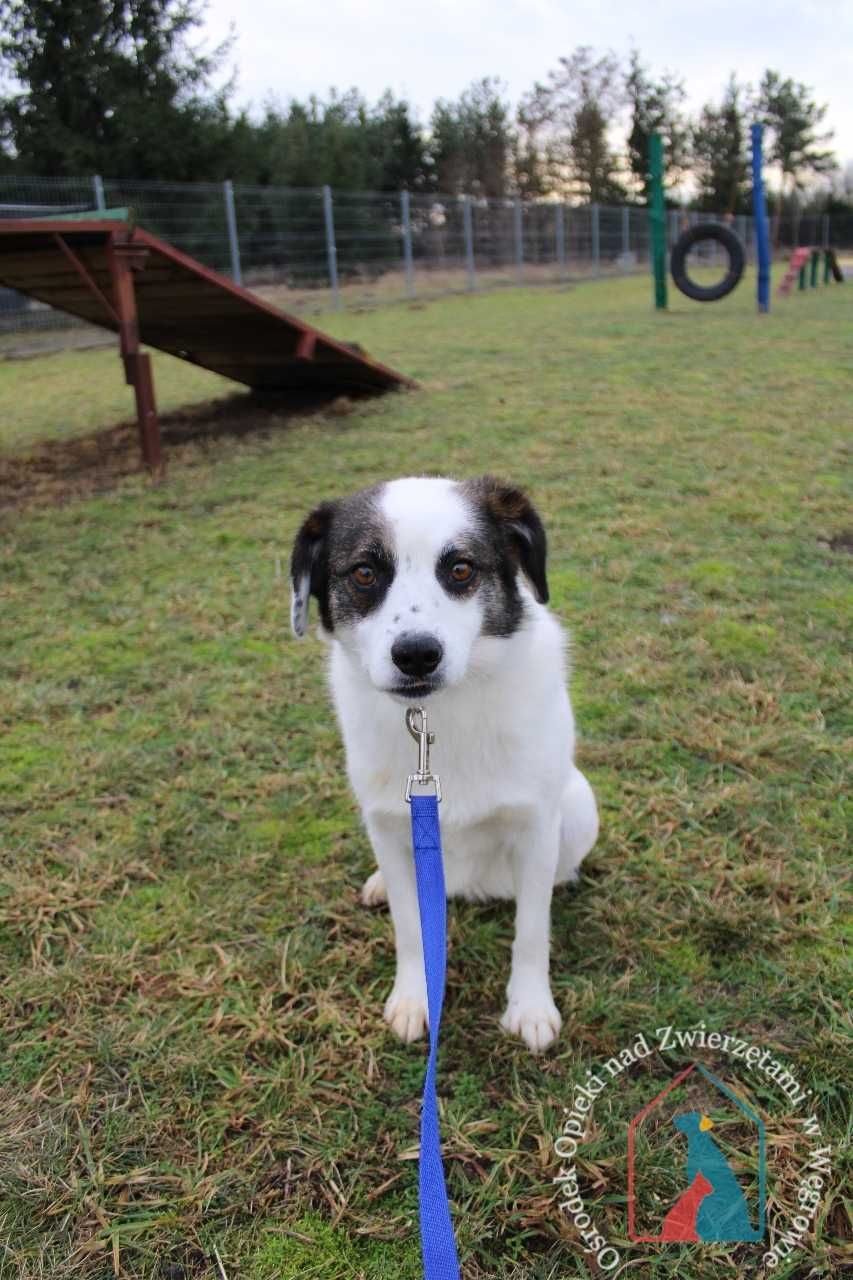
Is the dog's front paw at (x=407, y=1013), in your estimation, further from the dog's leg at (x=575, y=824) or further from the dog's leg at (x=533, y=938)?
the dog's leg at (x=575, y=824)

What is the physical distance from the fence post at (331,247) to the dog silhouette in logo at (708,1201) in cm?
2020

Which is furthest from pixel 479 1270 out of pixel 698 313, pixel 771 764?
pixel 698 313

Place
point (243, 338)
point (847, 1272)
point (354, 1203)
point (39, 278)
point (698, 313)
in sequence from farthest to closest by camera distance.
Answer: point (698, 313)
point (243, 338)
point (39, 278)
point (354, 1203)
point (847, 1272)

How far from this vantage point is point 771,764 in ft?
9.34

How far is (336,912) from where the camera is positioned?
93.7 inches

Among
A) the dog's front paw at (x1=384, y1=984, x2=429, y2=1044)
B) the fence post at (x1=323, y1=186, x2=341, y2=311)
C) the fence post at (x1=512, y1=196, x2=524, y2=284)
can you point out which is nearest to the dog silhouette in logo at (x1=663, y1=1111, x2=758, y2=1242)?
the dog's front paw at (x1=384, y1=984, x2=429, y2=1044)

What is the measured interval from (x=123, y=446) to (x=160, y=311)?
1188 mm

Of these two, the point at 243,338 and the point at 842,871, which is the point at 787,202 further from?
the point at 842,871

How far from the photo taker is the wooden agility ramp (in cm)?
618

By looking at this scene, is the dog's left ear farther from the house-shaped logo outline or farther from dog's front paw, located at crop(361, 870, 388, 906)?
the house-shaped logo outline

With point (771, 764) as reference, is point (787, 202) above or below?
above

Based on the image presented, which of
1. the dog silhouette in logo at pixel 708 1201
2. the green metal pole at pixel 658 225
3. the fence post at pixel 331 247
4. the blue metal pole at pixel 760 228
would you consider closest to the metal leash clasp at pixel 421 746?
the dog silhouette in logo at pixel 708 1201

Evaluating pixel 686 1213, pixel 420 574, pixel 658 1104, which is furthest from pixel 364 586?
pixel 686 1213

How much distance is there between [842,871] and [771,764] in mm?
532
